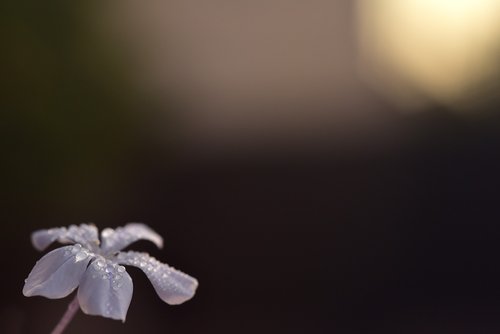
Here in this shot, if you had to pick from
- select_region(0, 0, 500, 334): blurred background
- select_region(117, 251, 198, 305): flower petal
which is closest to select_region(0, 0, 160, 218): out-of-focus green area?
select_region(0, 0, 500, 334): blurred background

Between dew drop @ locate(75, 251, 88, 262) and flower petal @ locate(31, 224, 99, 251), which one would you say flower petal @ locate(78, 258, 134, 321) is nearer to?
dew drop @ locate(75, 251, 88, 262)

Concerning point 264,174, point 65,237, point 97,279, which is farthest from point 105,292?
point 264,174

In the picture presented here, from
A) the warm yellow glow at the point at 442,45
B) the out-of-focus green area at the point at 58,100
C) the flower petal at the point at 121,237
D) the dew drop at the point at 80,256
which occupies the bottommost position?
the dew drop at the point at 80,256

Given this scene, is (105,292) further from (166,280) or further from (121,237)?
(121,237)

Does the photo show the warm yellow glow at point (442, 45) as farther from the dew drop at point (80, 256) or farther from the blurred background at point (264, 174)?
the dew drop at point (80, 256)

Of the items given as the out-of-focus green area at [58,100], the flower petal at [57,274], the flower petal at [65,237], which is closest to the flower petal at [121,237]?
the flower petal at [65,237]

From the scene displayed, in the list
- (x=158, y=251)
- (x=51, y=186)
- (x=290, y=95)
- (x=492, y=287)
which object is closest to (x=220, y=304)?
(x=158, y=251)
